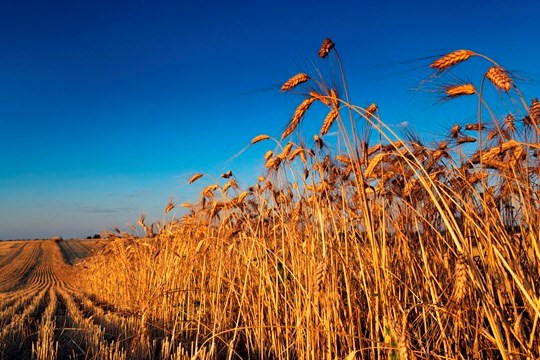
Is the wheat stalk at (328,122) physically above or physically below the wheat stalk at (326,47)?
below

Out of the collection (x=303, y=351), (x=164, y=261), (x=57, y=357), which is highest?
(x=164, y=261)

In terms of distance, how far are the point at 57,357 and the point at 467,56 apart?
190 inches

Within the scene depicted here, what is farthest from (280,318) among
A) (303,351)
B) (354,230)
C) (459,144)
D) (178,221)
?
(178,221)

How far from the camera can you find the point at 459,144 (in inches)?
142

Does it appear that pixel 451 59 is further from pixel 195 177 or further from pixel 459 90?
pixel 195 177

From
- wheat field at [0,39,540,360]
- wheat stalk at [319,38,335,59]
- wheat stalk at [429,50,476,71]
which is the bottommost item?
wheat field at [0,39,540,360]

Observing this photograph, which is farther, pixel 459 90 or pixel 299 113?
pixel 299 113

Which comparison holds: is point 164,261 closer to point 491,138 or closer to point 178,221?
point 178,221

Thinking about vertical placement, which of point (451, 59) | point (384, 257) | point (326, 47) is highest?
point (326, 47)

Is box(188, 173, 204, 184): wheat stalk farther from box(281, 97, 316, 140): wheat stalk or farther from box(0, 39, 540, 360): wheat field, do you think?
box(281, 97, 316, 140): wheat stalk

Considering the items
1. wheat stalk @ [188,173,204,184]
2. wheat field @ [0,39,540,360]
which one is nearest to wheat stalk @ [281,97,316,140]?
wheat field @ [0,39,540,360]

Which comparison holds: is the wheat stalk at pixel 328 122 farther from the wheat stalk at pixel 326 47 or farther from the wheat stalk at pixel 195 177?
the wheat stalk at pixel 195 177

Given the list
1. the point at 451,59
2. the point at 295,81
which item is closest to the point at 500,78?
the point at 451,59

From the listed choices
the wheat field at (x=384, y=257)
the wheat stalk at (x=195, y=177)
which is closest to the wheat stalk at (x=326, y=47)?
the wheat field at (x=384, y=257)
